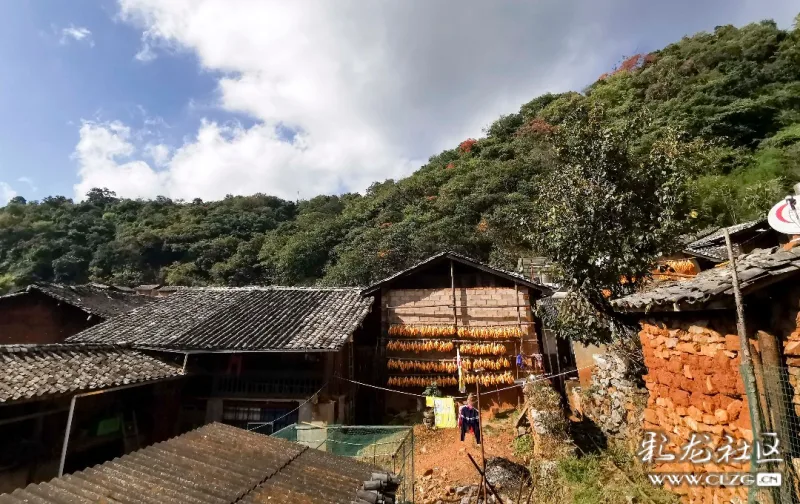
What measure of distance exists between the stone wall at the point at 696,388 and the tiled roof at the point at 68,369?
42.5 ft

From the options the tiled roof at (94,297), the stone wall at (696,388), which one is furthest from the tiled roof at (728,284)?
the tiled roof at (94,297)

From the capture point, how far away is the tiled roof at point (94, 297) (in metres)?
20.5

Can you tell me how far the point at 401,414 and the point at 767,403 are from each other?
39.4 ft

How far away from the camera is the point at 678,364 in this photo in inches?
234

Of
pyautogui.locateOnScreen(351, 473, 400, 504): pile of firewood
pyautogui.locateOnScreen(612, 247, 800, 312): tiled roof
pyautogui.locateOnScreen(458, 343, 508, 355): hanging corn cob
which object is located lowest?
pyautogui.locateOnScreen(351, 473, 400, 504): pile of firewood

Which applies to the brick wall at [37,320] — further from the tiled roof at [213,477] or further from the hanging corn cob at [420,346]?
the tiled roof at [213,477]

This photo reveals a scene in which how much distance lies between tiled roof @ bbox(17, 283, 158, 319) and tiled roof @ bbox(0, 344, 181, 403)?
10870mm

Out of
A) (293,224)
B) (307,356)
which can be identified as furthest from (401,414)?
(293,224)

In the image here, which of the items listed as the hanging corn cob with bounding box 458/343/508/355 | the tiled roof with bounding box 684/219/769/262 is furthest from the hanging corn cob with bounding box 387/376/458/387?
the tiled roof with bounding box 684/219/769/262

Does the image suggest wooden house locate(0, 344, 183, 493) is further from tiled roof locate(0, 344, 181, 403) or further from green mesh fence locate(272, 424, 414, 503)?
green mesh fence locate(272, 424, 414, 503)

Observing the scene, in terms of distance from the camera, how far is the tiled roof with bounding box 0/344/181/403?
913cm

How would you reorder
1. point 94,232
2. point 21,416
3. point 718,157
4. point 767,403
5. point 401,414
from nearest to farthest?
point 767,403 → point 21,416 → point 401,414 → point 718,157 → point 94,232

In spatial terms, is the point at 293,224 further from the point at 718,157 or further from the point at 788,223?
the point at 788,223

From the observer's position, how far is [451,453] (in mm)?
11344
